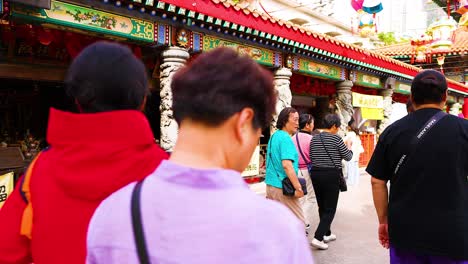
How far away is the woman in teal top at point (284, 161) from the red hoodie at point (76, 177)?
2.50 metres

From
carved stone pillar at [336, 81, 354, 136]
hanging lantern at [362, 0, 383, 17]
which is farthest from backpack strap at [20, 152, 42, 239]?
hanging lantern at [362, 0, 383, 17]

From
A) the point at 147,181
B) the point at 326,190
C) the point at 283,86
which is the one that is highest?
the point at 283,86

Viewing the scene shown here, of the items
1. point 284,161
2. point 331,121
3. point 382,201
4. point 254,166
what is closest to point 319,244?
point 284,161

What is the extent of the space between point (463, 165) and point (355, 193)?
5.73 m

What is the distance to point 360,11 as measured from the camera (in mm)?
14875

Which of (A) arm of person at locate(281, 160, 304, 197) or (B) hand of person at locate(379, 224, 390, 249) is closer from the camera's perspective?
(B) hand of person at locate(379, 224, 390, 249)

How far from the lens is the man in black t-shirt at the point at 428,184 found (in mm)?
2006

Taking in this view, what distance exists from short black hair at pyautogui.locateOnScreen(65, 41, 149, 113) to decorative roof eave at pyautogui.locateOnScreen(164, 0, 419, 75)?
3.86m

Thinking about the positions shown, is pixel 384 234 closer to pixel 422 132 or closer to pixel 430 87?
pixel 422 132

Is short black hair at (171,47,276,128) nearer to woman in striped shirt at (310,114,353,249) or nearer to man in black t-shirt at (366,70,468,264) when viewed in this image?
man in black t-shirt at (366,70,468,264)

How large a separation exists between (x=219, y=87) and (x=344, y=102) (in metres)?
9.16

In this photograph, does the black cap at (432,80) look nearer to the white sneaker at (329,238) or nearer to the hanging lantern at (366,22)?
the white sneaker at (329,238)

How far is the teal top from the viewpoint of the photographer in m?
3.48

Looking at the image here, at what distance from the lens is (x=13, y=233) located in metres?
1.11
